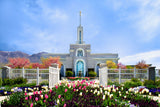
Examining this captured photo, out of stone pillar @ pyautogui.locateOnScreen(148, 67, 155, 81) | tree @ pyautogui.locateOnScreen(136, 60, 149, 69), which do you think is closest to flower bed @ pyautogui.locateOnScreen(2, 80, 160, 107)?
stone pillar @ pyautogui.locateOnScreen(148, 67, 155, 81)

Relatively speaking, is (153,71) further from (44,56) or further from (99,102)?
(44,56)

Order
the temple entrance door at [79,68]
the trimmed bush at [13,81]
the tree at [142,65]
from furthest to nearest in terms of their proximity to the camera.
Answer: the temple entrance door at [79,68] → the tree at [142,65] → the trimmed bush at [13,81]

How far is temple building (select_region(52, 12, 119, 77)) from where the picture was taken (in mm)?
25728

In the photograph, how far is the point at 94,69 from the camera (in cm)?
2619

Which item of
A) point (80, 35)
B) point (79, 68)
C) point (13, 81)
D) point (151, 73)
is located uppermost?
point (80, 35)

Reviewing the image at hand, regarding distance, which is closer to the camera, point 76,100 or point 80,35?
point 76,100

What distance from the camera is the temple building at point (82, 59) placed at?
1013 inches

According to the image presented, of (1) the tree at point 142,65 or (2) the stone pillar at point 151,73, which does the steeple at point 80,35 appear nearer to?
(1) the tree at point 142,65

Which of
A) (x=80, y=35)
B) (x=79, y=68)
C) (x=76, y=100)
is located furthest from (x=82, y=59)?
(x=76, y=100)

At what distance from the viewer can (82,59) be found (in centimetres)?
2573

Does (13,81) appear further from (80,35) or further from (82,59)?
(80,35)

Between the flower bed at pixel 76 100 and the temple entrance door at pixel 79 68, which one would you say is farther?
the temple entrance door at pixel 79 68

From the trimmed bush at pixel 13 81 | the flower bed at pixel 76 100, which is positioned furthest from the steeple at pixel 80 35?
the flower bed at pixel 76 100

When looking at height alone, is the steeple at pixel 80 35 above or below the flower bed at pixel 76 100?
above
